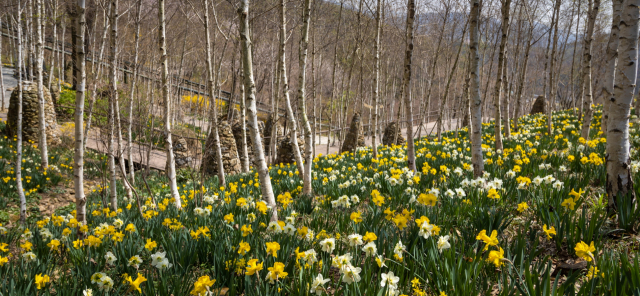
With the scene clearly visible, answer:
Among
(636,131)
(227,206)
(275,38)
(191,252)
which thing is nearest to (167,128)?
(227,206)

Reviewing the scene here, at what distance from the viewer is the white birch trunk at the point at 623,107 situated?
8.28 ft

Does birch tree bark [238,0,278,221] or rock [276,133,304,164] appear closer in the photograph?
birch tree bark [238,0,278,221]

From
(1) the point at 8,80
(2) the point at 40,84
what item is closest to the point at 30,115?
(2) the point at 40,84

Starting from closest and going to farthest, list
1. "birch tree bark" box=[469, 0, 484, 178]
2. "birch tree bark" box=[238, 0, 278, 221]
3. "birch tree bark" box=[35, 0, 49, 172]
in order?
1. "birch tree bark" box=[238, 0, 278, 221]
2. "birch tree bark" box=[469, 0, 484, 178]
3. "birch tree bark" box=[35, 0, 49, 172]

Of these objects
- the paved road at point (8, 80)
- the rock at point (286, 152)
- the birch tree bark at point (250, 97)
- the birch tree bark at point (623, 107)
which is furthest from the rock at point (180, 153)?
the paved road at point (8, 80)

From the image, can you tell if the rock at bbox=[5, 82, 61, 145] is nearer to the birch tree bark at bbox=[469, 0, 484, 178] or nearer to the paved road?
the paved road

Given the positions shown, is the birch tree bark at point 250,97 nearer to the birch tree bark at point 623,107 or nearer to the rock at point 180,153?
the birch tree bark at point 623,107

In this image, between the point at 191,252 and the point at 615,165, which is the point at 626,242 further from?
the point at 191,252

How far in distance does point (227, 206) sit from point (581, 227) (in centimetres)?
A: 303

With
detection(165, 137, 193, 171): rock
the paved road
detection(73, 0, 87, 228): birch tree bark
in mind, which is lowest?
detection(165, 137, 193, 171): rock

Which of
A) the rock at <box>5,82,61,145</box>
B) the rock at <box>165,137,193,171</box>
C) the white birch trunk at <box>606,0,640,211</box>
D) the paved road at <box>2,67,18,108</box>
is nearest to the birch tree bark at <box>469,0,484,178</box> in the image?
the white birch trunk at <box>606,0,640,211</box>

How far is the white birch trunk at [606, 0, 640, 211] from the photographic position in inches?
99.3

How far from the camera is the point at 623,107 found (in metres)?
2.59

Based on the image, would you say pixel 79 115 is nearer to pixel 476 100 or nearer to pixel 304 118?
pixel 304 118
